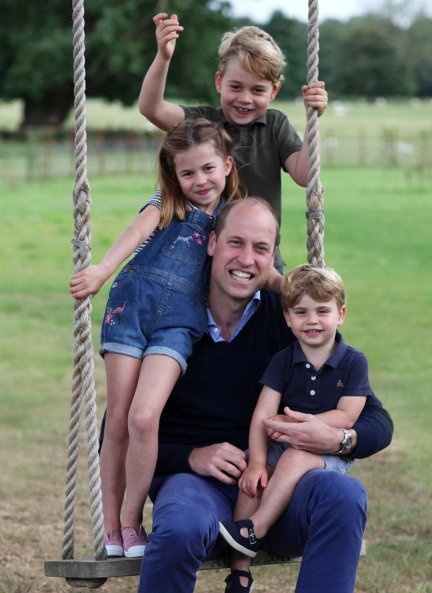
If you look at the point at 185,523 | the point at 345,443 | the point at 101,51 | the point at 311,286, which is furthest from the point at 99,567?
the point at 101,51

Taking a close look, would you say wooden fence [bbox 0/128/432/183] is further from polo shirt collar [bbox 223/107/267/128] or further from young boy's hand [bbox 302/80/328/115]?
young boy's hand [bbox 302/80/328/115]

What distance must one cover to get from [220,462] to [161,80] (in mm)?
1457

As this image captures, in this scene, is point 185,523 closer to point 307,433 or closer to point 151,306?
point 307,433

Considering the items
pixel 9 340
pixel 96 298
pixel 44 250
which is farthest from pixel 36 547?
pixel 44 250

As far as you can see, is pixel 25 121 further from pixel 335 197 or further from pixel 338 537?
pixel 338 537

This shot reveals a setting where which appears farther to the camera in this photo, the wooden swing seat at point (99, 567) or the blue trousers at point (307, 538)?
the wooden swing seat at point (99, 567)

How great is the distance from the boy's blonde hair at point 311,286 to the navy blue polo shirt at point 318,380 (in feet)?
0.59

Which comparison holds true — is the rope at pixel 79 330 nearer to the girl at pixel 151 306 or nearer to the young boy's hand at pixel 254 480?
the girl at pixel 151 306

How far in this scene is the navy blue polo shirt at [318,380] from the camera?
13.1 feet

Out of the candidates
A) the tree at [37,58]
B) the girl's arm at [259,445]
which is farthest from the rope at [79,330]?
the tree at [37,58]

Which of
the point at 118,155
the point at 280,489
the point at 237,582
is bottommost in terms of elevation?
the point at 237,582

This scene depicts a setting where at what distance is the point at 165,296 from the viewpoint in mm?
4109

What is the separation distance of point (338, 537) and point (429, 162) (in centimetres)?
3545

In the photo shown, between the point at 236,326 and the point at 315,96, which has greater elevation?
the point at 315,96
